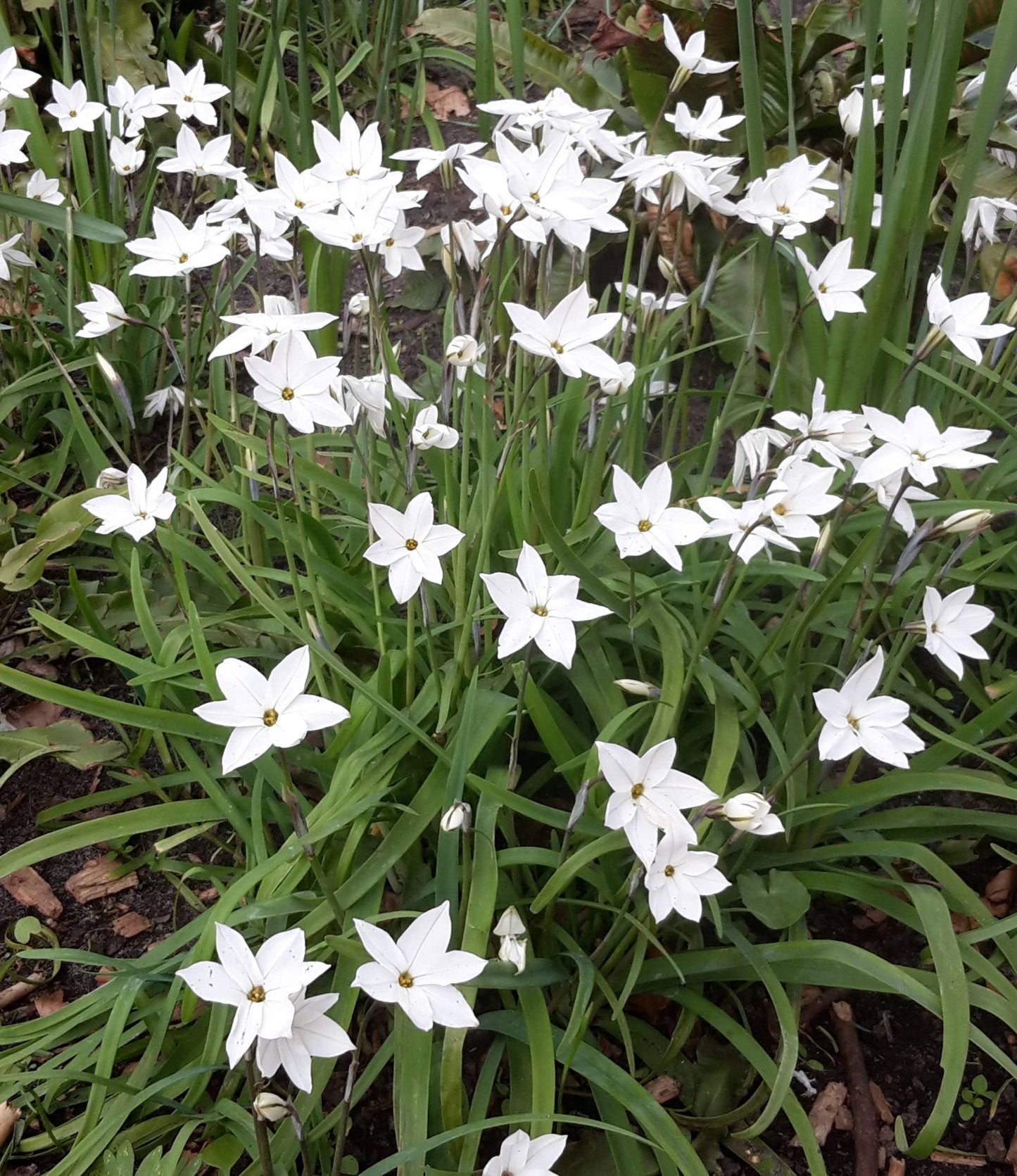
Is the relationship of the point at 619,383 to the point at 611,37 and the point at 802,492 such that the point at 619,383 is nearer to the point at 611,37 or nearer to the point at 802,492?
the point at 802,492

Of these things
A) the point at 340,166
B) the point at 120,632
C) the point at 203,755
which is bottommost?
the point at 203,755

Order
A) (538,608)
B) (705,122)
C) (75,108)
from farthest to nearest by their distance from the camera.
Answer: (75,108), (705,122), (538,608)

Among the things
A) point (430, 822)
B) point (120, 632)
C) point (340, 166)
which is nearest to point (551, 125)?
point (340, 166)

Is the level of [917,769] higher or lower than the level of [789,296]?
lower

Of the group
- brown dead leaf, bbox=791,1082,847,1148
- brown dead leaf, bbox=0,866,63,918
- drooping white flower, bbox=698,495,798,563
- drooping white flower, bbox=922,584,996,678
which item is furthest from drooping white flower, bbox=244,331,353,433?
brown dead leaf, bbox=791,1082,847,1148

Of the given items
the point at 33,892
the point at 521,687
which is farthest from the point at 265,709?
the point at 33,892

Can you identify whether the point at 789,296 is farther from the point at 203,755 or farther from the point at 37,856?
the point at 37,856
